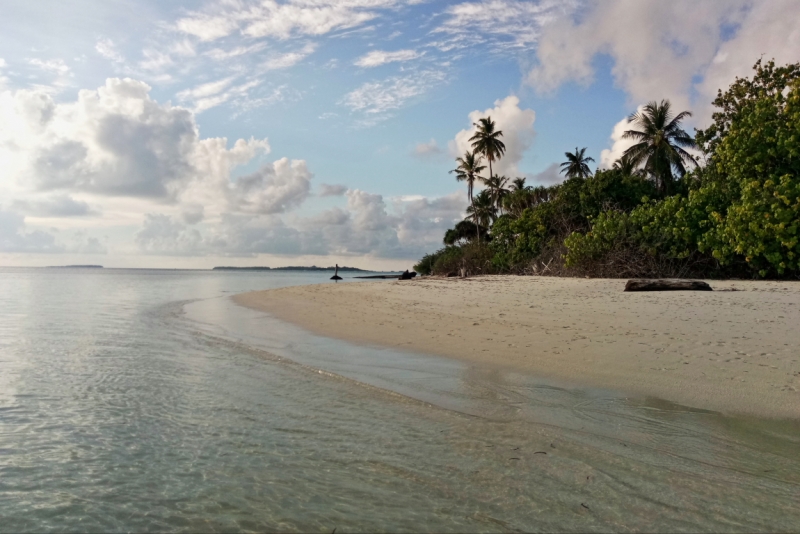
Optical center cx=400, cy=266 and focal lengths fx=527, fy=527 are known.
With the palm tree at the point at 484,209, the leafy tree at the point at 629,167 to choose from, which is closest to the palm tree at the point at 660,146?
the leafy tree at the point at 629,167

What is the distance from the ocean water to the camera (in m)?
3.00

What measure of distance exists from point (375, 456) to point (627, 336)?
5.60 meters

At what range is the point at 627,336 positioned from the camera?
8141 mm

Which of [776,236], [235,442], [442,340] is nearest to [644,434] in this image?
[235,442]

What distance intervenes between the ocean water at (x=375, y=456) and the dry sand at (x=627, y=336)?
0.59 metres

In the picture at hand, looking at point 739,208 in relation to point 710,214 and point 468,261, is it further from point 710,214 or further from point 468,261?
point 468,261

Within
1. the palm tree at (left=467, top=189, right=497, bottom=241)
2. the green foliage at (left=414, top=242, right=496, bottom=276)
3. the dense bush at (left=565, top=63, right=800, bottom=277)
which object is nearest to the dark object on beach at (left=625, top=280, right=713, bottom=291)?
the dense bush at (left=565, top=63, right=800, bottom=277)

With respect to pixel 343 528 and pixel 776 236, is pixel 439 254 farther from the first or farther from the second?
pixel 343 528

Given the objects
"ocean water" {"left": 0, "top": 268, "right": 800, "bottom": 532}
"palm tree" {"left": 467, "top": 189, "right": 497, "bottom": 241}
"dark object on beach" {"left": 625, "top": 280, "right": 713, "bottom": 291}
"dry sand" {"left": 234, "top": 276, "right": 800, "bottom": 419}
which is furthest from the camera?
"palm tree" {"left": 467, "top": 189, "right": 497, "bottom": 241}

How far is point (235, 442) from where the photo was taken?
4328 millimetres

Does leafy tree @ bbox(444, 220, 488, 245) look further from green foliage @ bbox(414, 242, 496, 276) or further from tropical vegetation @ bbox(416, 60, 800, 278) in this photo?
tropical vegetation @ bbox(416, 60, 800, 278)

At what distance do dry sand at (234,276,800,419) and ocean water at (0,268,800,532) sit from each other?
59 cm

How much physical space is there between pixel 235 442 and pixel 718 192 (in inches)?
828

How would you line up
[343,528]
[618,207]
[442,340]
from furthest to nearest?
[618,207], [442,340], [343,528]
